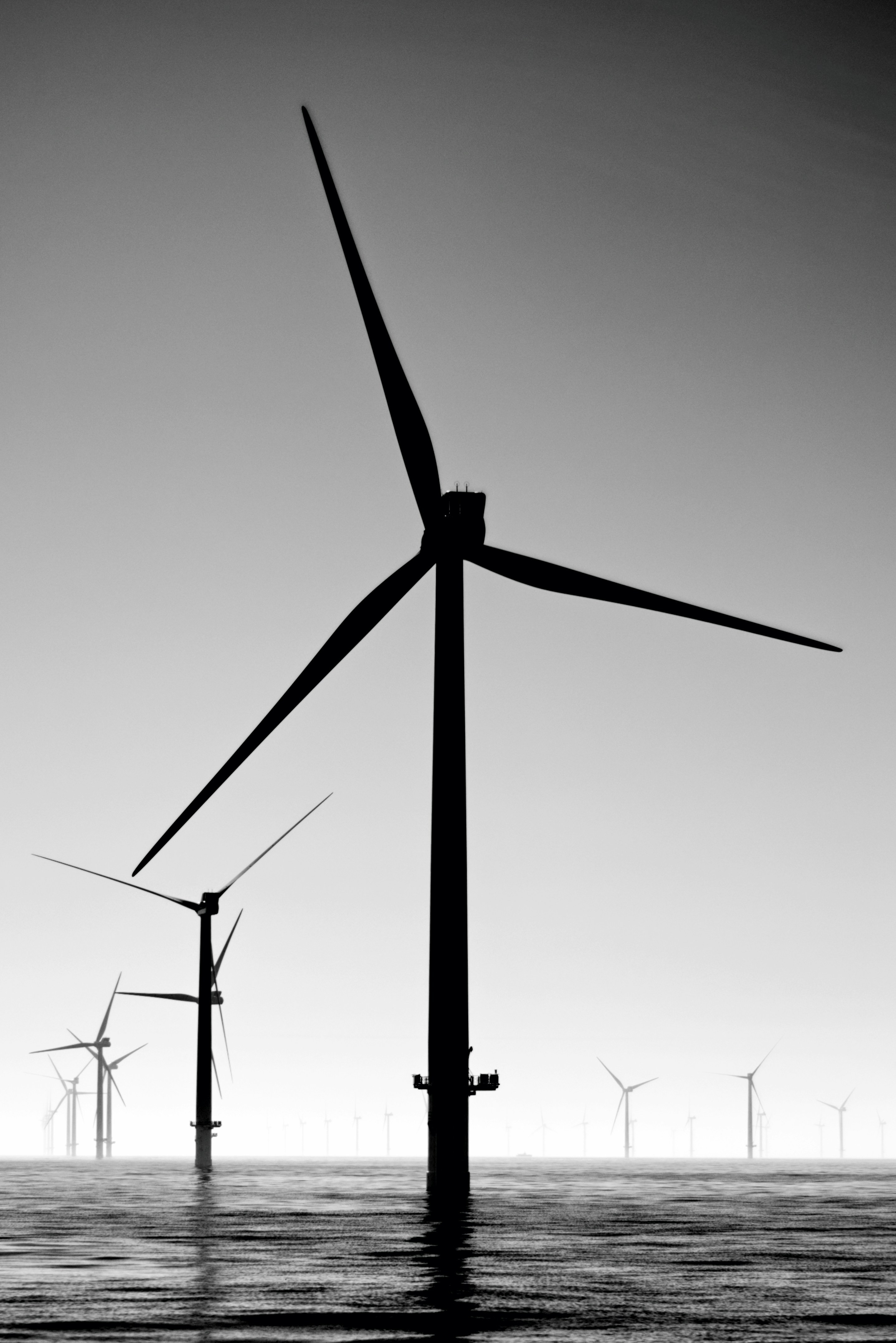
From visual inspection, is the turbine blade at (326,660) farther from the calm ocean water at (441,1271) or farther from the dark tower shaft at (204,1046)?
the dark tower shaft at (204,1046)

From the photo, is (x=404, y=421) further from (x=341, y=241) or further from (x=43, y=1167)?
(x=43, y=1167)

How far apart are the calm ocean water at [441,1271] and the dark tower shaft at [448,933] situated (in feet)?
8.62

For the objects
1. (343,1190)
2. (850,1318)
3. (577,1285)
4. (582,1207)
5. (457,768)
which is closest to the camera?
(850,1318)

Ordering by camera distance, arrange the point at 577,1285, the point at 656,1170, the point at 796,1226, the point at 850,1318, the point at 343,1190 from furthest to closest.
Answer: the point at 656,1170 → the point at 343,1190 → the point at 796,1226 → the point at 577,1285 → the point at 850,1318

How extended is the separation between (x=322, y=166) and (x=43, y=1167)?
163067 millimetres

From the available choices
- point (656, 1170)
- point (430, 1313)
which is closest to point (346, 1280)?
point (430, 1313)

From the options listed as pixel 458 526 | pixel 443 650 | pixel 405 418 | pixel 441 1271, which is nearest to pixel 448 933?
pixel 443 650

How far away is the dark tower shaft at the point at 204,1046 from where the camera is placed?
12544 cm

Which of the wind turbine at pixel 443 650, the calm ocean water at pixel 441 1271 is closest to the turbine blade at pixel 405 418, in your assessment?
the wind turbine at pixel 443 650

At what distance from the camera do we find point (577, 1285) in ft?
88.7

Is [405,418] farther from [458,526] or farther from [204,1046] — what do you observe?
[204,1046]

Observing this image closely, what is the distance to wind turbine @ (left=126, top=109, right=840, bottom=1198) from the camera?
186ft

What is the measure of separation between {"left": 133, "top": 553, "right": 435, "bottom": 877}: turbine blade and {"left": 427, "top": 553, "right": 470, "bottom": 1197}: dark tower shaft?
319 cm

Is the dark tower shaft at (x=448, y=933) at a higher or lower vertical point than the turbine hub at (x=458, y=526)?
lower
